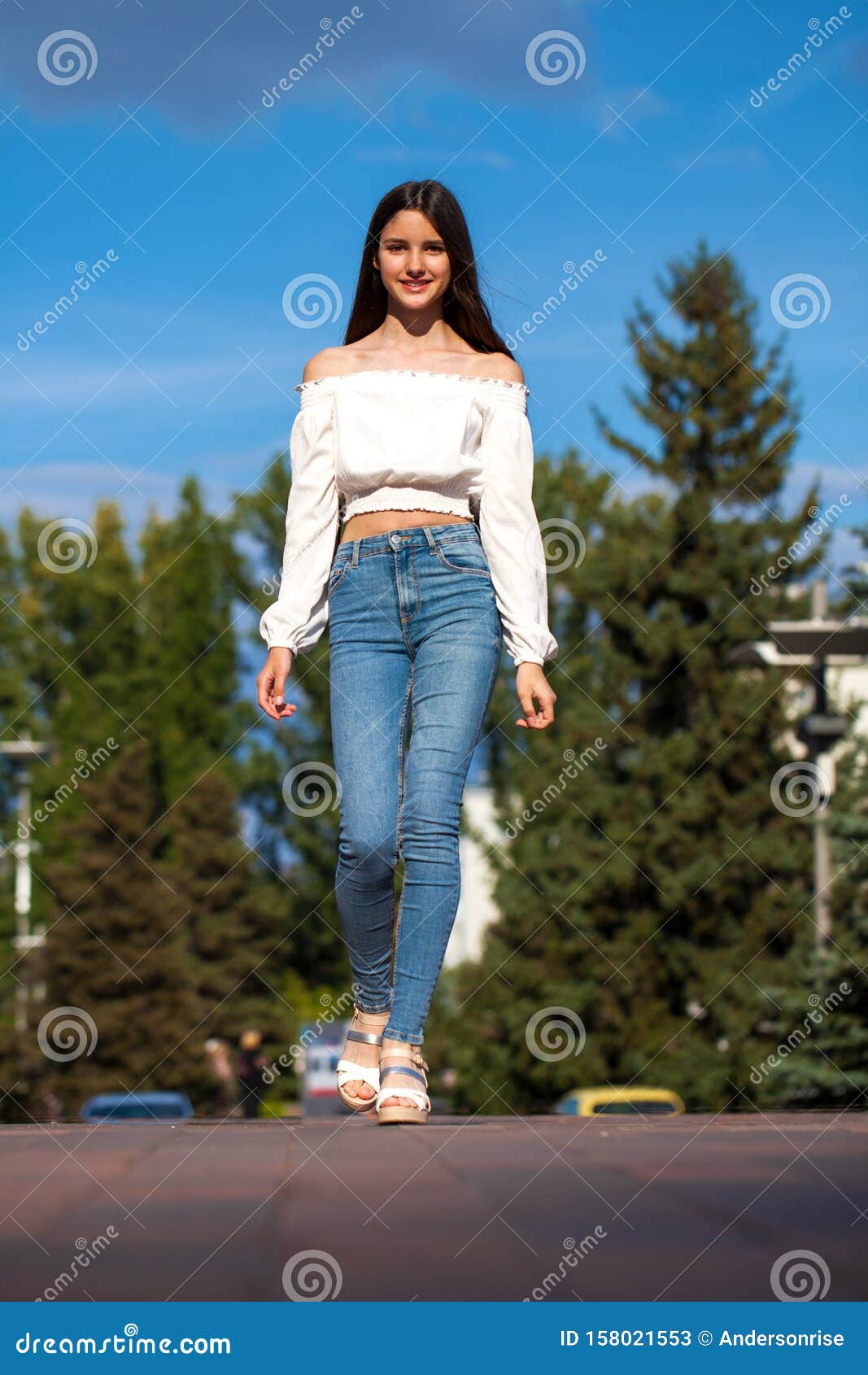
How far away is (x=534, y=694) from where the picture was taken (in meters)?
4.79

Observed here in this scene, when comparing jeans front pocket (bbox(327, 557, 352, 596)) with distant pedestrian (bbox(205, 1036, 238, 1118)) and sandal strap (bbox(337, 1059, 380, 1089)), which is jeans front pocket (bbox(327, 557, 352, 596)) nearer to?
sandal strap (bbox(337, 1059, 380, 1089))

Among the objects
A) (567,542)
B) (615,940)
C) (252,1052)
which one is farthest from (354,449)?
(567,542)

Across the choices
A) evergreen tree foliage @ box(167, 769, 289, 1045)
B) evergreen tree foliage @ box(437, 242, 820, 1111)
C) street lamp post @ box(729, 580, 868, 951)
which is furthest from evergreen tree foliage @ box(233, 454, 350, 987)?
street lamp post @ box(729, 580, 868, 951)

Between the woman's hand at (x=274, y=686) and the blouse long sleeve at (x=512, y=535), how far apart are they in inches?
22.7

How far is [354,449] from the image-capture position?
16.0 ft

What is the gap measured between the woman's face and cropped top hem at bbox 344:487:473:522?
0.48 metres

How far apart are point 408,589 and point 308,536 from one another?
317mm

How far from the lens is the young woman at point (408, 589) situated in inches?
189

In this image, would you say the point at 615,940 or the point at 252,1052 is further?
the point at 615,940

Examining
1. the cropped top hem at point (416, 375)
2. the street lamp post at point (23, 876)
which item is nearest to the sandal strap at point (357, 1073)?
the cropped top hem at point (416, 375)

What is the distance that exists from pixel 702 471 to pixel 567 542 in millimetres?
3603

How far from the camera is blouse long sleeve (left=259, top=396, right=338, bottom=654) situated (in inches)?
195

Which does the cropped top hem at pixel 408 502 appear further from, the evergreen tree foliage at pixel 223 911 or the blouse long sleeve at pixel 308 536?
the evergreen tree foliage at pixel 223 911

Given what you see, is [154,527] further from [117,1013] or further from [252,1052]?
[252,1052]
